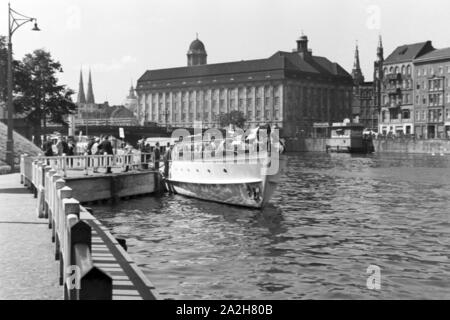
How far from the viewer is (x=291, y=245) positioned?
2019cm

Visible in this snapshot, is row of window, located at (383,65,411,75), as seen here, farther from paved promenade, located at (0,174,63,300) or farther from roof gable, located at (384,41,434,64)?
paved promenade, located at (0,174,63,300)

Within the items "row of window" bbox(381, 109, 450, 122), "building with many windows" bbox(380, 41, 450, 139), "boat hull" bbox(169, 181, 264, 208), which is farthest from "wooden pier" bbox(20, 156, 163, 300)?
"building with many windows" bbox(380, 41, 450, 139)

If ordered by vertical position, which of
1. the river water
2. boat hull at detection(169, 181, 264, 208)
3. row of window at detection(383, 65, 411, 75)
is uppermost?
row of window at detection(383, 65, 411, 75)

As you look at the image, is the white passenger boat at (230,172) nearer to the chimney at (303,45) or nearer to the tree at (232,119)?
the tree at (232,119)

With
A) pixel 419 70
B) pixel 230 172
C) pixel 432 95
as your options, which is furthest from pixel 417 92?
pixel 230 172

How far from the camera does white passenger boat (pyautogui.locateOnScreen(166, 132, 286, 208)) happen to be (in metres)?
29.6

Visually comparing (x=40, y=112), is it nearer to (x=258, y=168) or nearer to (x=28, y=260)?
(x=258, y=168)

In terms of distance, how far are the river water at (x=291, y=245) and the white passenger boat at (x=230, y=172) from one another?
74 centimetres

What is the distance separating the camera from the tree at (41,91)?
7650 centimetres

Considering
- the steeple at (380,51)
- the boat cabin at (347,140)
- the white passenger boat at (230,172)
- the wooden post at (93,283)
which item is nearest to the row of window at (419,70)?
the boat cabin at (347,140)

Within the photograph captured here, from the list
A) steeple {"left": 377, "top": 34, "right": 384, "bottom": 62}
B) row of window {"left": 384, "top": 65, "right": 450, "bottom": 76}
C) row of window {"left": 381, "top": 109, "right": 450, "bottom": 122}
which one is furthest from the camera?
steeple {"left": 377, "top": 34, "right": 384, "bottom": 62}

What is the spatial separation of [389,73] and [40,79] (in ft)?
321

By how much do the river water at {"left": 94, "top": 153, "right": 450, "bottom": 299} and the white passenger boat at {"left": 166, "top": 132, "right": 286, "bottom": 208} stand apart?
29.1 inches
